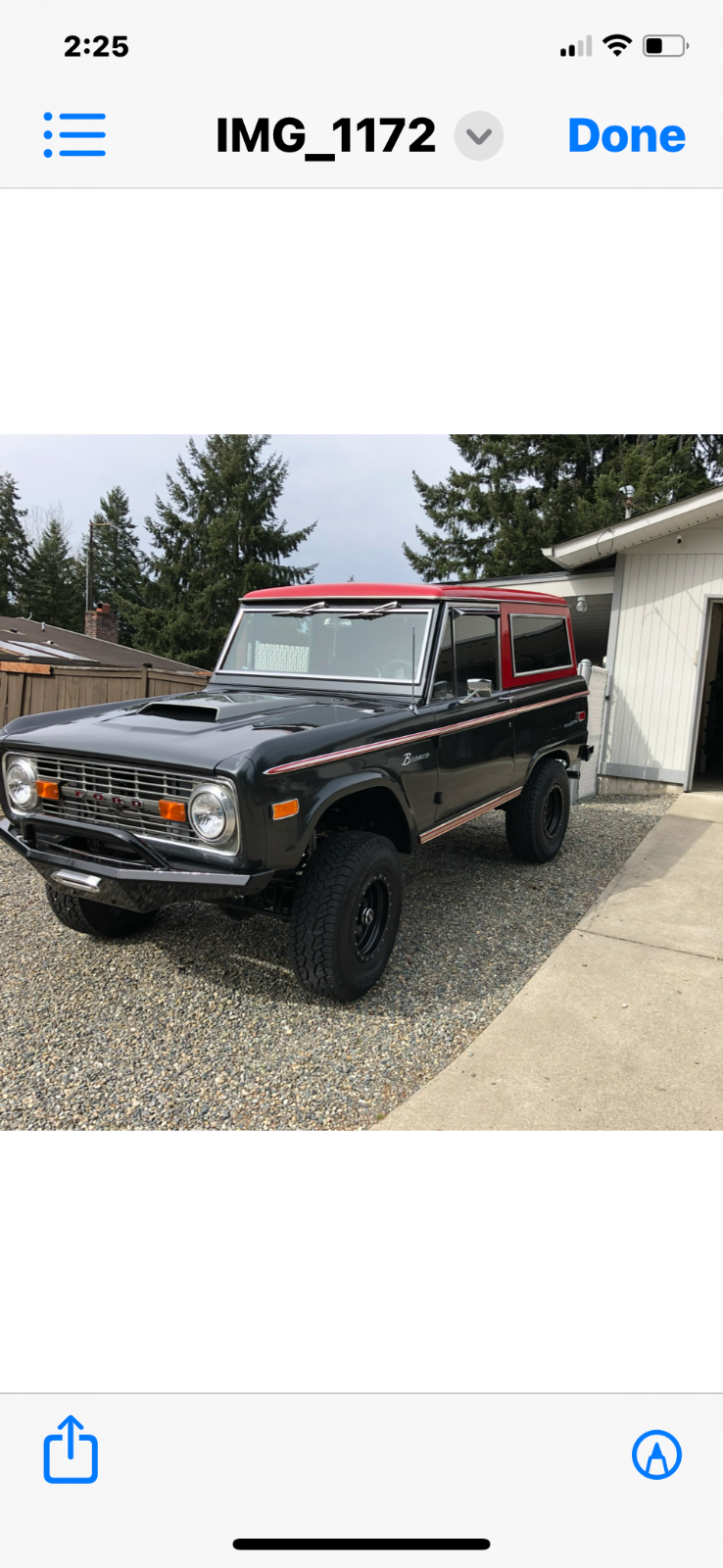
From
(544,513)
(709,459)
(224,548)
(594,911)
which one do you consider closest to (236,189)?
(594,911)

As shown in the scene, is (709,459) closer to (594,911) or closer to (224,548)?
(224,548)

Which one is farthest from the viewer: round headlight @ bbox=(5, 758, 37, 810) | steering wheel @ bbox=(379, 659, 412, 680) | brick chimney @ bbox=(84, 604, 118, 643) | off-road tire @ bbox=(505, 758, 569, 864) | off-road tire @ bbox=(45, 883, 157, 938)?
brick chimney @ bbox=(84, 604, 118, 643)

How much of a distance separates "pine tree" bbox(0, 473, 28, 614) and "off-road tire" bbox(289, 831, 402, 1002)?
45873 millimetres

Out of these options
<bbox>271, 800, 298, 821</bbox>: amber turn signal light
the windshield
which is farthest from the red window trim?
<bbox>271, 800, 298, 821</bbox>: amber turn signal light

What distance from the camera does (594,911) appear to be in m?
5.34

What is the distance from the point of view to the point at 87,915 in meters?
4.33

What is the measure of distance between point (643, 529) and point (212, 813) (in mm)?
7229

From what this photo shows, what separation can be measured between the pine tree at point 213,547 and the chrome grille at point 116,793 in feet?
93.0

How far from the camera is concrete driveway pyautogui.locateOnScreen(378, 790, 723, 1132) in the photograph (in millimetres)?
2969

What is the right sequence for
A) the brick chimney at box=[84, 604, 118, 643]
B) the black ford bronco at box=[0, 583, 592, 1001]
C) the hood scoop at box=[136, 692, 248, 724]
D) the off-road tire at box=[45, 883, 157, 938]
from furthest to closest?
1. the brick chimney at box=[84, 604, 118, 643]
2. the off-road tire at box=[45, 883, 157, 938]
3. the hood scoop at box=[136, 692, 248, 724]
4. the black ford bronco at box=[0, 583, 592, 1001]

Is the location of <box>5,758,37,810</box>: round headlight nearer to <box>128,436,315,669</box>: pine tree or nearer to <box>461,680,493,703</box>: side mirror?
<box>461,680,493,703</box>: side mirror

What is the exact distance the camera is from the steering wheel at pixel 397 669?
4707mm

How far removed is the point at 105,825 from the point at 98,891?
30 cm

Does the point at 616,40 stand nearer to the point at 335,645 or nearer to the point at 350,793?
the point at 350,793
